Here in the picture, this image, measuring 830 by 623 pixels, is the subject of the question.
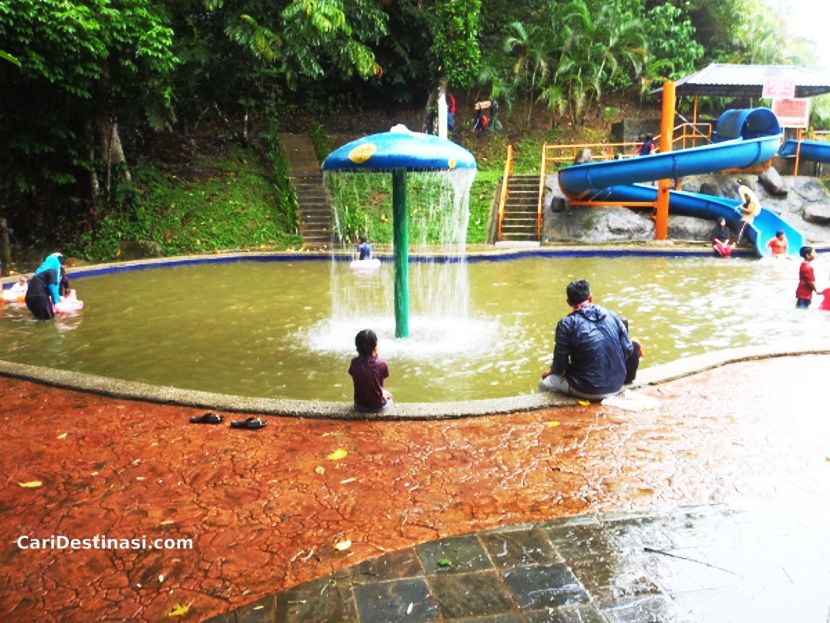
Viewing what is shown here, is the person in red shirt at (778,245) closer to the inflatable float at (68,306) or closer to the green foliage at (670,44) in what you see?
the green foliage at (670,44)

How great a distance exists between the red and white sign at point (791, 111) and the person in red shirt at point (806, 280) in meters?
12.6

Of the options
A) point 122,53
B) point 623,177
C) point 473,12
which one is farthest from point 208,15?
point 623,177

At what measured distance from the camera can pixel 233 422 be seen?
5266 mm

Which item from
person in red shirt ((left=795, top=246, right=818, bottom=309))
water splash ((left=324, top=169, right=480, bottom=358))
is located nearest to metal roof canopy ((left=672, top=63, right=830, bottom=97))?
water splash ((left=324, top=169, right=480, bottom=358))

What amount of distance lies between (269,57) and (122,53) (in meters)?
4.27

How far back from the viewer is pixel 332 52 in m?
19.2

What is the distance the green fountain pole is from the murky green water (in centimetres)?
34

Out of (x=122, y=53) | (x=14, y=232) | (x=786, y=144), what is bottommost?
(x=14, y=232)

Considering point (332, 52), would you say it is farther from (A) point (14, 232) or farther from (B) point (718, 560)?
(B) point (718, 560)

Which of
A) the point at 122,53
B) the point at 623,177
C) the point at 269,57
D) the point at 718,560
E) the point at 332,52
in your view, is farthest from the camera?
the point at 332,52

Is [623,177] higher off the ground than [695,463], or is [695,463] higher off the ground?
[623,177]

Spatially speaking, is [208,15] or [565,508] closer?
[565,508]

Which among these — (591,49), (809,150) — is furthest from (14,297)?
(809,150)

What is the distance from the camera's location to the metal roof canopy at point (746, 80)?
2056 cm
